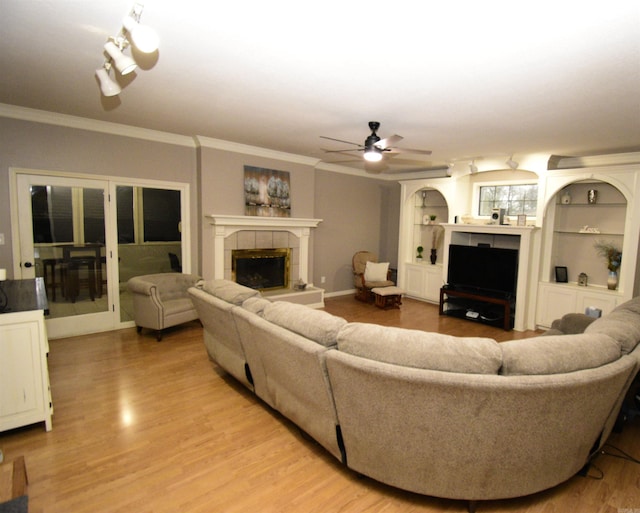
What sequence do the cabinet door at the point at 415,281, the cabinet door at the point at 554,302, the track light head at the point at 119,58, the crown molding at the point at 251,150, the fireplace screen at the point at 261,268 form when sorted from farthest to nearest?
the cabinet door at the point at 415,281 → the fireplace screen at the point at 261,268 → the cabinet door at the point at 554,302 → the crown molding at the point at 251,150 → the track light head at the point at 119,58

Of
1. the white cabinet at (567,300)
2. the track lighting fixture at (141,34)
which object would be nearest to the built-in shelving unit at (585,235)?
the white cabinet at (567,300)

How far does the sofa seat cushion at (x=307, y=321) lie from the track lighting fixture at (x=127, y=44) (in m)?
1.64

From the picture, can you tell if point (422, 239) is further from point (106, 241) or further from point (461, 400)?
point (461, 400)

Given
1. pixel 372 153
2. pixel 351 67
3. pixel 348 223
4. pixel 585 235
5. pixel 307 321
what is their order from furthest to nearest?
1. pixel 348 223
2. pixel 585 235
3. pixel 372 153
4. pixel 351 67
5. pixel 307 321

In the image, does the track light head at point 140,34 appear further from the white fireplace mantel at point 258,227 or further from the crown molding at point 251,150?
the white fireplace mantel at point 258,227

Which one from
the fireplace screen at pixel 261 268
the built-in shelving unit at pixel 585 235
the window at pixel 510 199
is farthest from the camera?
the window at pixel 510 199

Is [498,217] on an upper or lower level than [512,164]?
lower

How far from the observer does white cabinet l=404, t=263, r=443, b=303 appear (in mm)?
6668

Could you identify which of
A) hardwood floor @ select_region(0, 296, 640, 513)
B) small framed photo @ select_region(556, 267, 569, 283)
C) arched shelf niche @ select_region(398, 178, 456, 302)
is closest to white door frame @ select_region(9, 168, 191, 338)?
hardwood floor @ select_region(0, 296, 640, 513)

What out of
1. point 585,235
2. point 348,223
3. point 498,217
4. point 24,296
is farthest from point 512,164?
point 24,296

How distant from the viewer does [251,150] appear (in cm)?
532

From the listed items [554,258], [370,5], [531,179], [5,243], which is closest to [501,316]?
[554,258]

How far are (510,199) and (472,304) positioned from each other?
1.95 metres

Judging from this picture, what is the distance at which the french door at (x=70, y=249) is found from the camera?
12.9 feet
